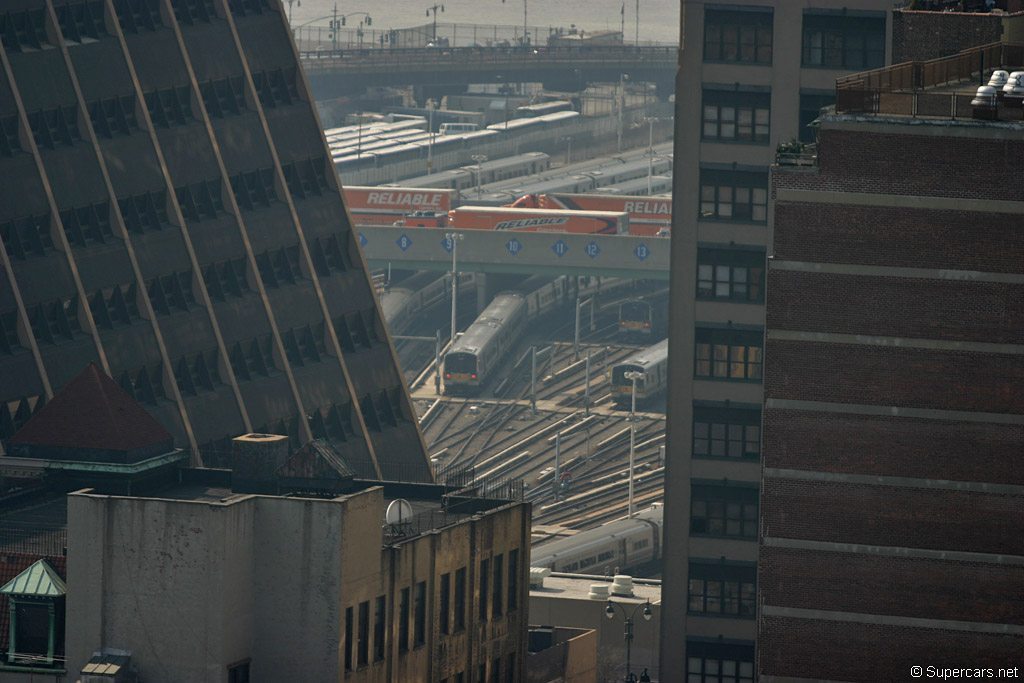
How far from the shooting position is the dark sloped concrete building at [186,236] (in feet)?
460

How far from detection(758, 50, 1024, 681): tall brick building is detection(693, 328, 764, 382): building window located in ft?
122

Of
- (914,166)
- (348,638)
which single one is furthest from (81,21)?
(914,166)

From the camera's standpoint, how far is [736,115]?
113625mm

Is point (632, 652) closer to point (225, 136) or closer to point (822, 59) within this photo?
point (225, 136)

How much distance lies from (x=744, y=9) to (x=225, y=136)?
1817 inches

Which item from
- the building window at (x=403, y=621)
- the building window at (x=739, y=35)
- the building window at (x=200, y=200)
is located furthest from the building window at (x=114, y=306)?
the building window at (x=403, y=621)


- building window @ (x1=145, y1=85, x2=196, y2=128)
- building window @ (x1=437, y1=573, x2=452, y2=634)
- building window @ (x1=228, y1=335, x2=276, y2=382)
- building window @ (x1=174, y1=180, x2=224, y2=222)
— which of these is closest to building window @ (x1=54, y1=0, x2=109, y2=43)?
building window @ (x1=145, y1=85, x2=196, y2=128)

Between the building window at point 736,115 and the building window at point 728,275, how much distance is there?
428cm

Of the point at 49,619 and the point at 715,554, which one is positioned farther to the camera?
the point at 715,554

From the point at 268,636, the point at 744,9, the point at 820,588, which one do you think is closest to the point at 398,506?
the point at 268,636

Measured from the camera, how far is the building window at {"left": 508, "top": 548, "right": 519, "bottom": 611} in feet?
376

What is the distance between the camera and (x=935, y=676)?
245 feet

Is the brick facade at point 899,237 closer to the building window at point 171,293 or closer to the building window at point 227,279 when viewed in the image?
the building window at point 171,293

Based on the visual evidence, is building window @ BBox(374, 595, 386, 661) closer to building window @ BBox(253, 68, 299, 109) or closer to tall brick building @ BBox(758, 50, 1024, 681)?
tall brick building @ BBox(758, 50, 1024, 681)
